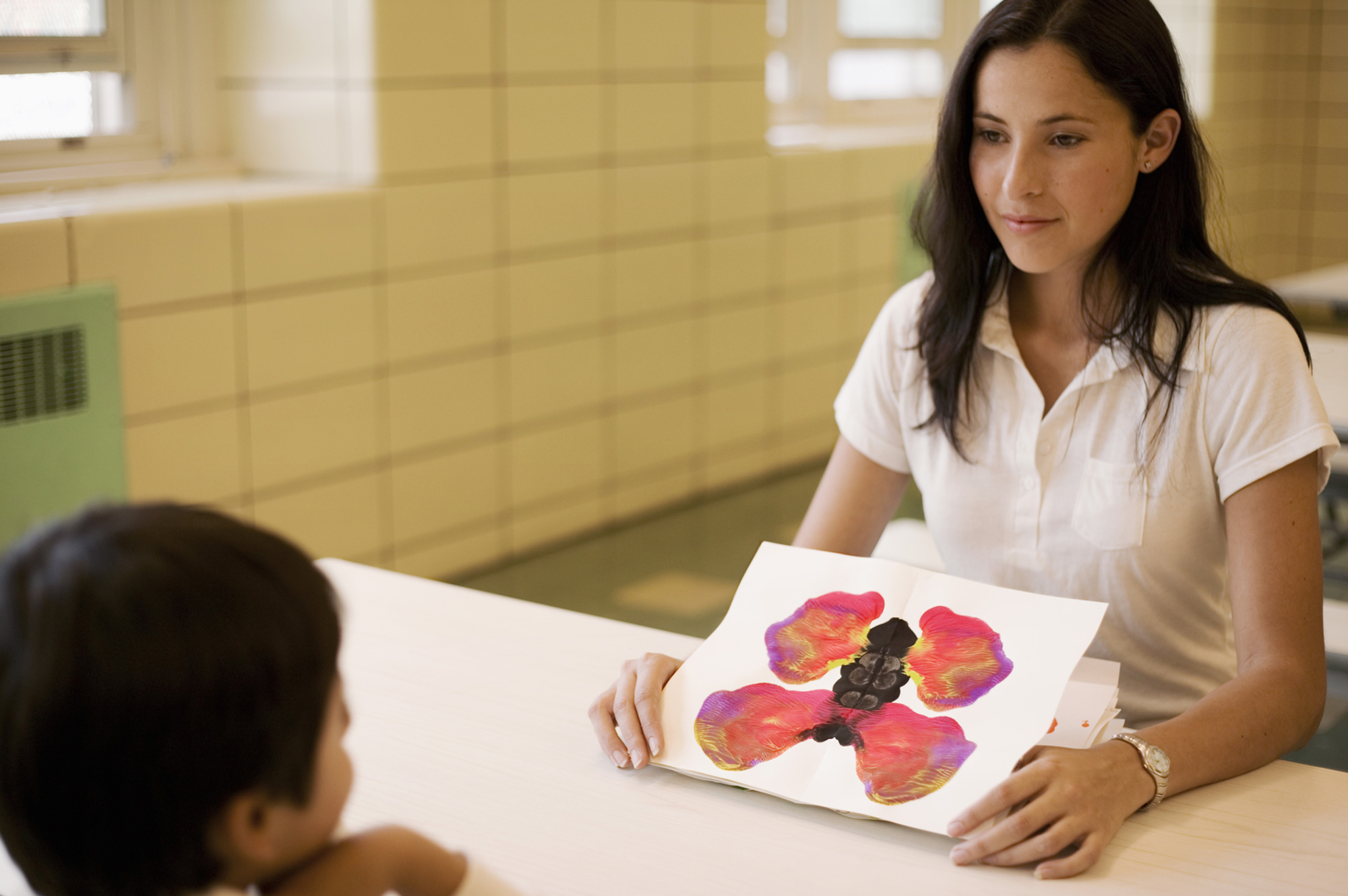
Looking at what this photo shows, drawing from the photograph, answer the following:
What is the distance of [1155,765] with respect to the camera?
94 centimetres

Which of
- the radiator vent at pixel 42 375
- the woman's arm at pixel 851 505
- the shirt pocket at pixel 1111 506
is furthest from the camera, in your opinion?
the radiator vent at pixel 42 375

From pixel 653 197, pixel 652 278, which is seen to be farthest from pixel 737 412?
pixel 653 197

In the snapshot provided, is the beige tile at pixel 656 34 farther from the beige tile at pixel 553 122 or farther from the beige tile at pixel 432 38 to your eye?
the beige tile at pixel 432 38

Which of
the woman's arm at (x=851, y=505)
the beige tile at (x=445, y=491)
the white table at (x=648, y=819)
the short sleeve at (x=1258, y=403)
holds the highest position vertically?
the short sleeve at (x=1258, y=403)

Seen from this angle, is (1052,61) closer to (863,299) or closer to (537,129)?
(537,129)

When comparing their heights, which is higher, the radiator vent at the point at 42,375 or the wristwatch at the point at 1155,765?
the radiator vent at the point at 42,375

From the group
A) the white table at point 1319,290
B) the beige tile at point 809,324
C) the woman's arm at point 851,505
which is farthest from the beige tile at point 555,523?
the woman's arm at point 851,505

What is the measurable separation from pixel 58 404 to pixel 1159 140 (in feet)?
6.59

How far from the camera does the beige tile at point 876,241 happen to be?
15.1ft

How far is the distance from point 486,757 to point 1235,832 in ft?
1.75

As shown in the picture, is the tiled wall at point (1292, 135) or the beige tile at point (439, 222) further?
the tiled wall at point (1292, 135)

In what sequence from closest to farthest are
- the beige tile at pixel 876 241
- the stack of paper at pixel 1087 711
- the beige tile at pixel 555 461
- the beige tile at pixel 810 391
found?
the stack of paper at pixel 1087 711 < the beige tile at pixel 555 461 < the beige tile at pixel 810 391 < the beige tile at pixel 876 241

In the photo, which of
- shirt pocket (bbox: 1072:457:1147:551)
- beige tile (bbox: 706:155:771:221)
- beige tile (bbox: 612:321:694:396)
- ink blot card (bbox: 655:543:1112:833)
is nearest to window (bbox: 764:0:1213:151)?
beige tile (bbox: 706:155:771:221)

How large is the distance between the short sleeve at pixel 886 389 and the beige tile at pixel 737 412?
8.56 ft
